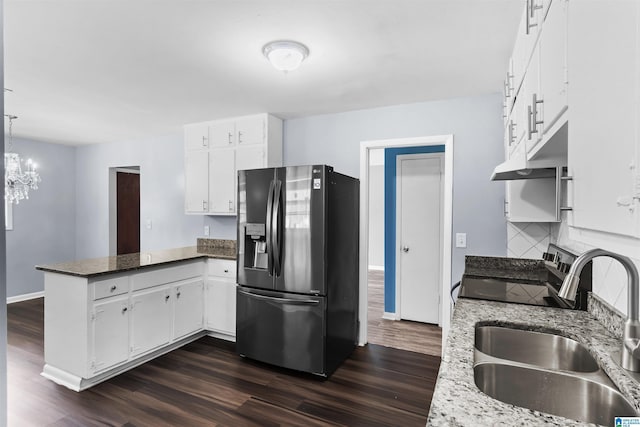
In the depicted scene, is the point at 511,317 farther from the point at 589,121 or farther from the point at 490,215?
the point at 490,215

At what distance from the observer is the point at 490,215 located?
295 cm

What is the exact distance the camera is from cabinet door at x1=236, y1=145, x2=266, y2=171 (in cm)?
356

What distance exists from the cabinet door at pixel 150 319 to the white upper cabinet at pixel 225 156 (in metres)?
1.13

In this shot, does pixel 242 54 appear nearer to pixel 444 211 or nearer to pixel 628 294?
pixel 444 211

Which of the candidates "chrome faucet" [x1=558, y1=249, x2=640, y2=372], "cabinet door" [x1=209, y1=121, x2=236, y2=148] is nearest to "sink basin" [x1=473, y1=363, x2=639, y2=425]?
"chrome faucet" [x1=558, y1=249, x2=640, y2=372]

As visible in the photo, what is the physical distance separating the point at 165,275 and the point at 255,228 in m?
0.96

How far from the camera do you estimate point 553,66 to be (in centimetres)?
108

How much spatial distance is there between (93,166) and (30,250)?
147cm

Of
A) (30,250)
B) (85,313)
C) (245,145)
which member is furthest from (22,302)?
(245,145)

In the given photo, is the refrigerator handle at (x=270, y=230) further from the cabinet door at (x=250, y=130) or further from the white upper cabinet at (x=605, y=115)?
the white upper cabinet at (x=605, y=115)

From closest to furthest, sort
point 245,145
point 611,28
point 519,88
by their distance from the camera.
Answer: point 611,28 < point 519,88 < point 245,145

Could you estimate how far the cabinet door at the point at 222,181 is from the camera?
3744 mm

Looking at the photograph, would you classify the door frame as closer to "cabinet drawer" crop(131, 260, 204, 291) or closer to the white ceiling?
the white ceiling

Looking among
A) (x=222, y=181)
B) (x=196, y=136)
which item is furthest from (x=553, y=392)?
(x=196, y=136)
